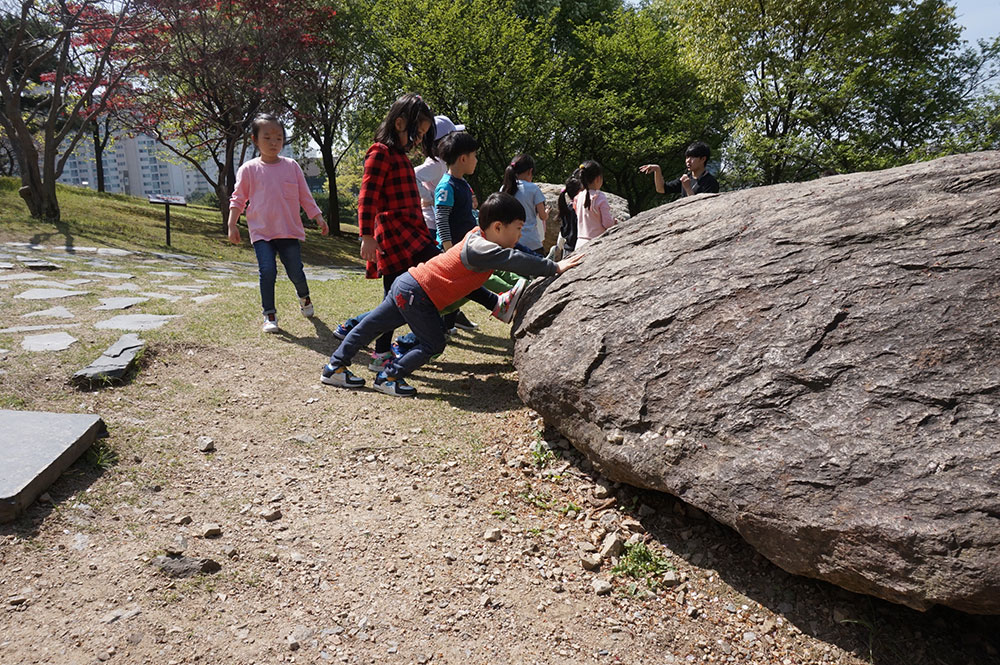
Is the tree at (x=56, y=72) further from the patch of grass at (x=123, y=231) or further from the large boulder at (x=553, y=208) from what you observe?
the large boulder at (x=553, y=208)

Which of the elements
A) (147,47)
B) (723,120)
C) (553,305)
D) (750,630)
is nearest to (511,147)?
(723,120)

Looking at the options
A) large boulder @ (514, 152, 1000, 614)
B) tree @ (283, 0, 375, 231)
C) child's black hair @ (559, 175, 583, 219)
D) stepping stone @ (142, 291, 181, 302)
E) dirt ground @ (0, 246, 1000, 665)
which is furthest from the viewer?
tree @ (283, 0, 375, 231)

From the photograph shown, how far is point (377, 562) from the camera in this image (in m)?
2.58

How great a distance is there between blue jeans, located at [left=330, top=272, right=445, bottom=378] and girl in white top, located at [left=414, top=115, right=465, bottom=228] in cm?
138

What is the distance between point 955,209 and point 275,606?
327cm

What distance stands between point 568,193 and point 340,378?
12.6ft

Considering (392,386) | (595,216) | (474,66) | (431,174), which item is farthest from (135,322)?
(474,66)

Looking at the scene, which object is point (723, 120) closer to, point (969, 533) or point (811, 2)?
point (811, 2)

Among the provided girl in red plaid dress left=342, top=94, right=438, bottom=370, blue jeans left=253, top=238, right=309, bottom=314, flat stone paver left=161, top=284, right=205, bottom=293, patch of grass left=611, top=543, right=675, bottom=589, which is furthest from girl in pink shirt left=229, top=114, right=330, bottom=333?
patch of grass left=611, top=543, right=675, bottom=589

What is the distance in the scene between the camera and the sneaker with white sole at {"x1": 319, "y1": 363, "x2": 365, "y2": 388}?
4.31 meters

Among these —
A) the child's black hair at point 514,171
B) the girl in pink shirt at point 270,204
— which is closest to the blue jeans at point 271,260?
the girl in pink shirt at point 270,204

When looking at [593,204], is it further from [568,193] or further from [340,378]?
[340,378]

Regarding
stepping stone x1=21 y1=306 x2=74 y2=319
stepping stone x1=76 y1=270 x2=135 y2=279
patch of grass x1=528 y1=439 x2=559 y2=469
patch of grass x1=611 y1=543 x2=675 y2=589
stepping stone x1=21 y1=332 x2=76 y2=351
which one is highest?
stepping stone x1=76 y1=270 x2=135 y2=279

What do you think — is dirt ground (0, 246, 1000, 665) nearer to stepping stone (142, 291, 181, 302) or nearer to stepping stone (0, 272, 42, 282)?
stepping stone (142, 291, 181, 302)
